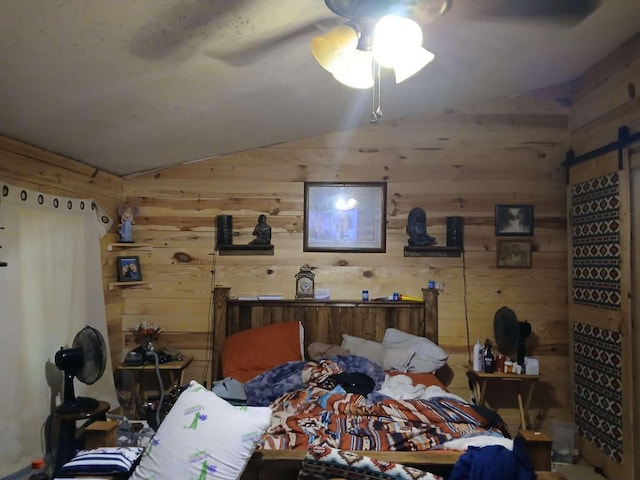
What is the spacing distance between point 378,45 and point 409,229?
227 cm

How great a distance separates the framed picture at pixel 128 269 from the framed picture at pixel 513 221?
9.70 feet

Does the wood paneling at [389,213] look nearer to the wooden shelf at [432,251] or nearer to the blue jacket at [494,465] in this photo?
the wooden shelf at [432,251]

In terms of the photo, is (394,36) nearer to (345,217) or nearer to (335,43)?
(335,43)

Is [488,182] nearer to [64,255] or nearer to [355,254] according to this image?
[355,254]

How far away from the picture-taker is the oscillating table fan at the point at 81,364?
8.72ft

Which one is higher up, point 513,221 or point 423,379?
point 513,221

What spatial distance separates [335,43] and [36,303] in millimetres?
2238

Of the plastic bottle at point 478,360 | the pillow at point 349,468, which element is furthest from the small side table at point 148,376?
the plastic bottle at point 478,360

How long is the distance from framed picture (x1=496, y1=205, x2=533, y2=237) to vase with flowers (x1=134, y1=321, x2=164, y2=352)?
2.89m

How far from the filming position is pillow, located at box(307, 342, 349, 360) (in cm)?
348

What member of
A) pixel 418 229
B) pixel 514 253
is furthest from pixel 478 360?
pixel 418 229

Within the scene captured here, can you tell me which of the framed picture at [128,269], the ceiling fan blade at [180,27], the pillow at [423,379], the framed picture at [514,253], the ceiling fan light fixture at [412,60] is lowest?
the pillow at [423,379]

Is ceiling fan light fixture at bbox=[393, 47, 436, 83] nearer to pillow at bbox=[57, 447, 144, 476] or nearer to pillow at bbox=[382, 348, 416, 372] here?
pillow at bbox=[57, 447, 144, 476]

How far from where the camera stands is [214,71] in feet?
7.57
